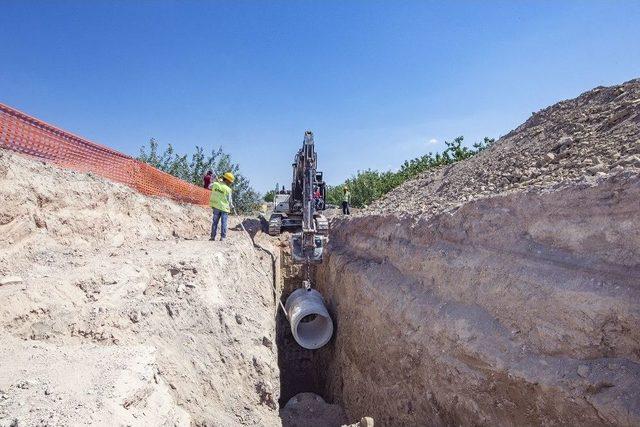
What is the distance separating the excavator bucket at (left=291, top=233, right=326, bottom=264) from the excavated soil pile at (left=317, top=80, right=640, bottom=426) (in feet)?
8.94

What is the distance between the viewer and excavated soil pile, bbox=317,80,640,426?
421 centimetres

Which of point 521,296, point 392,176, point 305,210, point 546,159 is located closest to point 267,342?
point 521,296

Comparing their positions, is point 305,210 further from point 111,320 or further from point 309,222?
point 111,320

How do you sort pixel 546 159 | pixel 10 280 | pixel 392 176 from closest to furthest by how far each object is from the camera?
pixel 10 280 → pixel 546 159 → pixel 392 176

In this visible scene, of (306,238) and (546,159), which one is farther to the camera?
(306,238)

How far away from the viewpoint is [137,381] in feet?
13.5

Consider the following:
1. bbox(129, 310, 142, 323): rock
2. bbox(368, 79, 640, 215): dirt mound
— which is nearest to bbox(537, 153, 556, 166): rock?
bbox(368, 79, 640, 215): dirt mound

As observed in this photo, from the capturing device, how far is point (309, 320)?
40.2 ft

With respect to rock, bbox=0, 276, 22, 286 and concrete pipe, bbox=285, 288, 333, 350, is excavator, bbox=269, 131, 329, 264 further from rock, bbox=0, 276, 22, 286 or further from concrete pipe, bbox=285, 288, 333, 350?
rock, bbox=0, 276, 22, 286

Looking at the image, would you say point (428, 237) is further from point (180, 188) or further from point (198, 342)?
point (180, 188)

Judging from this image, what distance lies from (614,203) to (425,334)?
3.29m

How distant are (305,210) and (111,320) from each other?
24.4 feet

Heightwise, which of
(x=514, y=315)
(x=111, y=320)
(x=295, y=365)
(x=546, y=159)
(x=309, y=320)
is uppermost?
(x=546, y=159)

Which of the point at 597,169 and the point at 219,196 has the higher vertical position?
the point at 219,196
